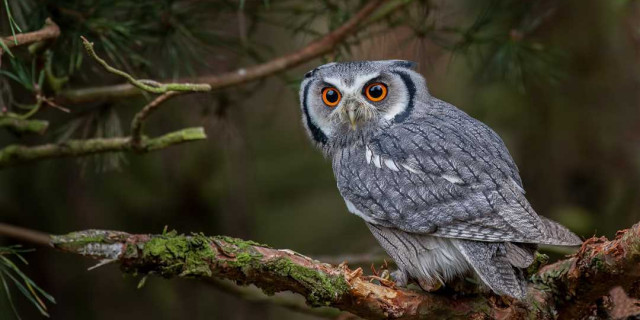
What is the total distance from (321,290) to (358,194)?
52 cm

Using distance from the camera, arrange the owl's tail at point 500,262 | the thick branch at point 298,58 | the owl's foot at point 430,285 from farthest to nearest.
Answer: the thick branch at point 298,58 → the owl's foot at point 430,285 → the owl's tail at point 500,262

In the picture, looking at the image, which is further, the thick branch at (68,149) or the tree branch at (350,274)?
the thick branch at (68,149)

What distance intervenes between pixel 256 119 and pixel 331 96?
2.08 meters

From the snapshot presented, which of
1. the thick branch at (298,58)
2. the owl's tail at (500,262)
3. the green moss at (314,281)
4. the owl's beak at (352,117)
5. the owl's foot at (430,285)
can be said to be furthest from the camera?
the thick branch at (298,58)

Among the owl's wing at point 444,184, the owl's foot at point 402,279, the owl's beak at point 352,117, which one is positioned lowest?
the owl's foot at point 402,279

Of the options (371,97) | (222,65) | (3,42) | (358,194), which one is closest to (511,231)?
(358,194)

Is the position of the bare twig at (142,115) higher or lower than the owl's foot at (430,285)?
higher

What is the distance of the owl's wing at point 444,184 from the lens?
236 centimetres

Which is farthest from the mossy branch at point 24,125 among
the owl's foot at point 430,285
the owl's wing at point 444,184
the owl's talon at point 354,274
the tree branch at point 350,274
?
the owl's foot at point 430,285

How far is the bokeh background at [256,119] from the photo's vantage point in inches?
128

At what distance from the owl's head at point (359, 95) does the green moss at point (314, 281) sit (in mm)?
700

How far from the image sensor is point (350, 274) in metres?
2.21

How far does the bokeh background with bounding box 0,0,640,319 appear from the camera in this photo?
3.26 m

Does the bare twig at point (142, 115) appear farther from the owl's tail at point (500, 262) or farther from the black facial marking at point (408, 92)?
the owl's tail at point (500, 262)
